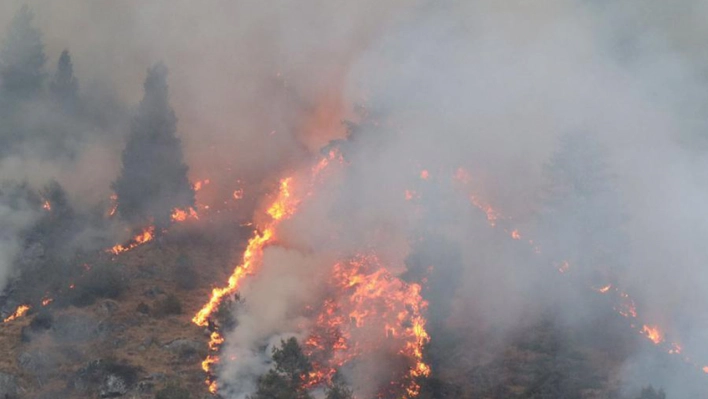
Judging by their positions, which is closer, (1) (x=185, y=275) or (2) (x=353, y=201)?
(1) (x=185, y=275)

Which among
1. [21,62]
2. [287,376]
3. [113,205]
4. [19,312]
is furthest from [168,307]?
[21,62]

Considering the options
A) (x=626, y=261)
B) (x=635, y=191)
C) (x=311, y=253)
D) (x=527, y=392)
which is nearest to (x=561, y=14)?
(x=635, y=191)

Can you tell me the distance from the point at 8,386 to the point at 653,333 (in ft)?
124

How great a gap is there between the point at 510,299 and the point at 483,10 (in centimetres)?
3140

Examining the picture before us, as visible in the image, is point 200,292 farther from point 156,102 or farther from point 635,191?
point 635,191

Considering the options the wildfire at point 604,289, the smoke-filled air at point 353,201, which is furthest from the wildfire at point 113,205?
the wildfire at point 604,289

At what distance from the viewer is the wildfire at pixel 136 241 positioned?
56.0 metres

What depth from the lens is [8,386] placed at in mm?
42906

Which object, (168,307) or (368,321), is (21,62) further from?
(368,321)

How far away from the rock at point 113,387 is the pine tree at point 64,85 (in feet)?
96.4

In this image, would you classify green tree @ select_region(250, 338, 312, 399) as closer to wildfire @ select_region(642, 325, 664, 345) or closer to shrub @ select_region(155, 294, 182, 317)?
shrub @ select_region(155, 294, 182, 317)

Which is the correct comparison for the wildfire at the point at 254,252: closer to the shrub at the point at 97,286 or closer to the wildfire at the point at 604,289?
the shrub at the point at 97,286

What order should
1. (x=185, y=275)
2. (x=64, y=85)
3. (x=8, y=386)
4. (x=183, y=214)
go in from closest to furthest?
(x=8, y=386) < (x=185, y=275) < (x=183, y=214) < (x=64, y=85)

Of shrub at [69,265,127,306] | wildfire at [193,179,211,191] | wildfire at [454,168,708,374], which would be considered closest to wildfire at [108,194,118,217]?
wildfire at [193,179,211,191]
